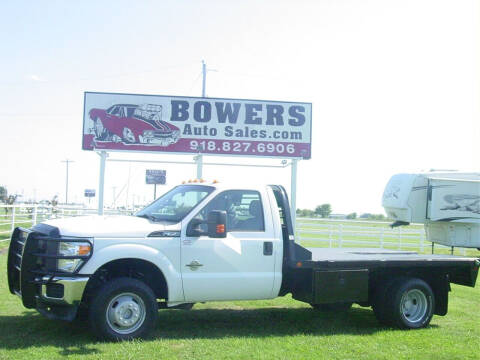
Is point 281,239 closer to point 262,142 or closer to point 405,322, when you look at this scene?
point 405,322

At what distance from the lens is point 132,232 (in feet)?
22.6

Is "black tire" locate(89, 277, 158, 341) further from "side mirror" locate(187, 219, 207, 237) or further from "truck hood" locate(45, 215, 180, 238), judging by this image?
"side mirror" locate(187, 219, 207, 237)

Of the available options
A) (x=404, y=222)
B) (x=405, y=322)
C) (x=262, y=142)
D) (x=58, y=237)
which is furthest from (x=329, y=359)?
(x=262, y=142)

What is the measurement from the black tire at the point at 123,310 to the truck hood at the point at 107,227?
57 cm

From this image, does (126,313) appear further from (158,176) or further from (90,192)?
(90,192)

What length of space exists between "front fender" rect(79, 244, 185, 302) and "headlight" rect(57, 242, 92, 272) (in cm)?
10

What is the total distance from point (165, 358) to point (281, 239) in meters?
2.34

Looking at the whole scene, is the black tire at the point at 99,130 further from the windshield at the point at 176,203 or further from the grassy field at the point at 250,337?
the windshield at the point at 176,203

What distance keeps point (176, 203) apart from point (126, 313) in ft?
5.46

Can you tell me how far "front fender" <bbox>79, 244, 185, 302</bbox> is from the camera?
21.6 feet

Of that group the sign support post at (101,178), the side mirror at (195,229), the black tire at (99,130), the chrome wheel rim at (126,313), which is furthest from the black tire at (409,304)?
the black tire at (99,130)

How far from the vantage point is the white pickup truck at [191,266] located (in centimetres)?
659

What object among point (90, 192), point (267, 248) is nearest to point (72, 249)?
point (267, 248)

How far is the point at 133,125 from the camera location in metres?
20.2
